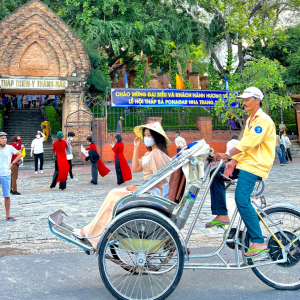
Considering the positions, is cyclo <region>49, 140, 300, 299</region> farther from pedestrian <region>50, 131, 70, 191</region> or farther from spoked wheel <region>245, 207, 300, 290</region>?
pedestrian <region>50, 131, 70, 191</region>

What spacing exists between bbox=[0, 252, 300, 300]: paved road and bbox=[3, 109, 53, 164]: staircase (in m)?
16.9

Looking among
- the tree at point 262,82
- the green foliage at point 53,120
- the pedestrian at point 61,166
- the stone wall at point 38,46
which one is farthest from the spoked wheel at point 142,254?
the green foliage at point 53,120

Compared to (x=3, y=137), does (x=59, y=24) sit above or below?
above

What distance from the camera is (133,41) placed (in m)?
Answer: 26.2

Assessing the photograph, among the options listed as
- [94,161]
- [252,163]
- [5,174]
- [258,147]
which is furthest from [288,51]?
[252,163]

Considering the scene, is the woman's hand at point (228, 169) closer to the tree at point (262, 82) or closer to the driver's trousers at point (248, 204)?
the driver's trousers at point (248, 204)

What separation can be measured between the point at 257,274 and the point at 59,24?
67.9 feet

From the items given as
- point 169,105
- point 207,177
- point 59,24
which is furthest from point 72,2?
point 207,177

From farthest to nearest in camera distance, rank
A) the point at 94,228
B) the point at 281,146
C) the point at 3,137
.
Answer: the point at 281,146 → the point at 3,137 → the point at 94,228

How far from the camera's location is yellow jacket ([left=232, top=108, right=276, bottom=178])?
3.44 m

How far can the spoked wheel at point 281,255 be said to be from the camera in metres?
3.55

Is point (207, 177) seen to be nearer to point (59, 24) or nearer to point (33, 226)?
point (33, 226)

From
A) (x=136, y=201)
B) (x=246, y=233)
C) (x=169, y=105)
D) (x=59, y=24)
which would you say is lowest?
(x=246, y=233)

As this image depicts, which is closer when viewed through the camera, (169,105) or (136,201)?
(136,201)
